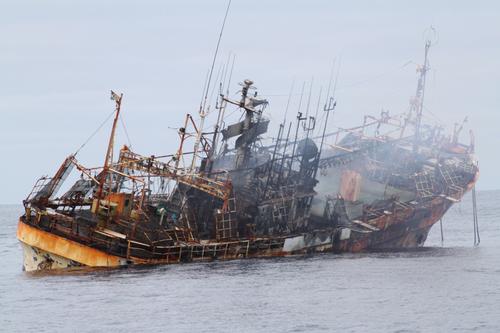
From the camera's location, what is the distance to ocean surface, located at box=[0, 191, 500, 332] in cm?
3809

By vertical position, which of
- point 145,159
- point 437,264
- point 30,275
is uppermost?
point 145,159

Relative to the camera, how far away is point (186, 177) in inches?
2128

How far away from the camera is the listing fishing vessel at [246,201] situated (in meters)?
50.4

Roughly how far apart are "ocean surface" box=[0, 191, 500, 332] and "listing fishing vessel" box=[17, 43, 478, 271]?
1244 millimetres

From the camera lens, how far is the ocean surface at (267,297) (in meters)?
38.1

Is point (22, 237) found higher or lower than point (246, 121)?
lower

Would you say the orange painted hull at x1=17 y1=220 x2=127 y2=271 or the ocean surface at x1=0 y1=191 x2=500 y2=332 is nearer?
the ocean surface at x1=0 y1=191 x2=500 y2=332

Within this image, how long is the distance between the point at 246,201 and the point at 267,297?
1309cm

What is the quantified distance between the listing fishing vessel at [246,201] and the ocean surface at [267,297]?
4.08 feet

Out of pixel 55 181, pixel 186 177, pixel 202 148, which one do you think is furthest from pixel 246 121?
pixel 55 181

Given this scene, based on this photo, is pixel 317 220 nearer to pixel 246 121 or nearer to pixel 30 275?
pixel 246 121

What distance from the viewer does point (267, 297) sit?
143 ft

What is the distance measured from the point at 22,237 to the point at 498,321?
24.5 m

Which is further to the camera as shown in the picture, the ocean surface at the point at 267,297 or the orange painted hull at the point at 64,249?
the orange painted hull at the point at 64,249
